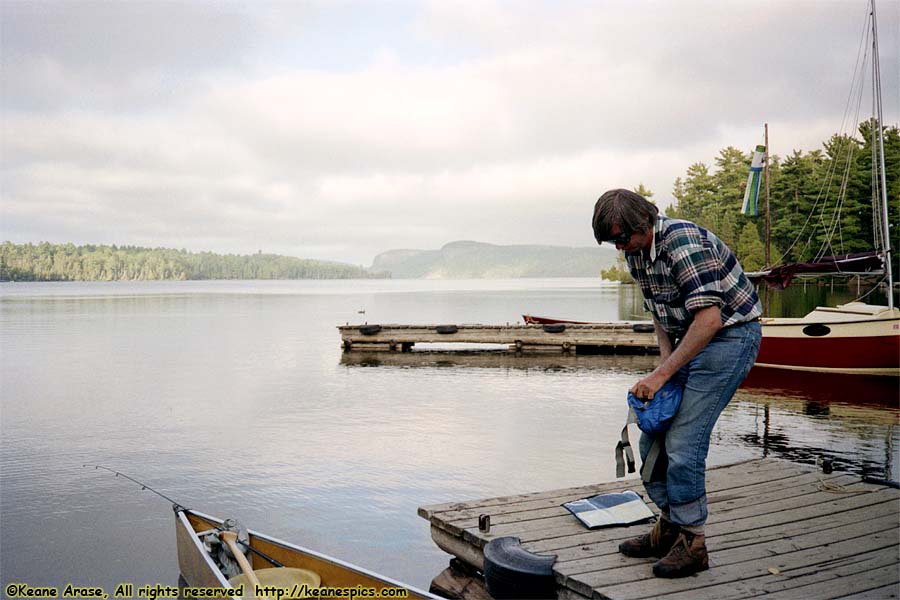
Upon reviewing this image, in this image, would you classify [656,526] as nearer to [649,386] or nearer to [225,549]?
[649,386]

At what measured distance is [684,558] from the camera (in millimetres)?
4004

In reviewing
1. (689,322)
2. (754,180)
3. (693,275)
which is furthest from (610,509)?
(754,180)

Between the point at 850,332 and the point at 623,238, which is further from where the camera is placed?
the point at 850,332

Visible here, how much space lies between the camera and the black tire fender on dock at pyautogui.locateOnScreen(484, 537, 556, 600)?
4.28 meters

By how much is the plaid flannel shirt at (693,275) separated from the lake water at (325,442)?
4.40 metres

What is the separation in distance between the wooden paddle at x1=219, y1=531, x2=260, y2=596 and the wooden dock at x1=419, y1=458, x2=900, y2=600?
1.35 m

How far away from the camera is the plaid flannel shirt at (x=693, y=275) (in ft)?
11.9

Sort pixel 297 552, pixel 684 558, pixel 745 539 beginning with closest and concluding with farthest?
pixel 684 558 < pixel 745 539 < pixel 297 552

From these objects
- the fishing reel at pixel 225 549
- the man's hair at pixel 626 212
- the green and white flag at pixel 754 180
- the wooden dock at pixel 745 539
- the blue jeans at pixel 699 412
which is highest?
the green and white flag at pixel 754 180

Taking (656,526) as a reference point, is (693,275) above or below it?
above

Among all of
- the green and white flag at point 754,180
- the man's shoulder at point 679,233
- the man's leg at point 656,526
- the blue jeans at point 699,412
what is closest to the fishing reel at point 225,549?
the man's leg at point 656,526

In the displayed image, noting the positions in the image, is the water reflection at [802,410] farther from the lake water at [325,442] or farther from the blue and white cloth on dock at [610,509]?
the blue and white cloth on dock at [610,509]

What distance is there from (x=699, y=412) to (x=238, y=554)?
133 inches

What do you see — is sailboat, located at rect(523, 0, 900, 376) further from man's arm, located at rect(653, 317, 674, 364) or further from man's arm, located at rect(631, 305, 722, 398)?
man's arm, located at rect(631, 305, 722, 398)
